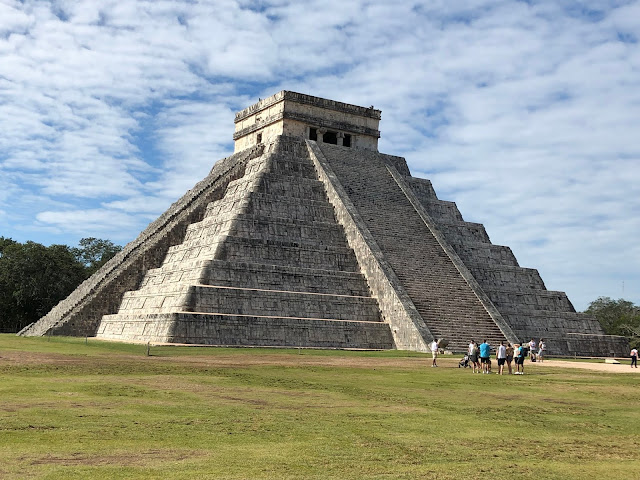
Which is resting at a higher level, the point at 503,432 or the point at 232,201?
the point at 232,201

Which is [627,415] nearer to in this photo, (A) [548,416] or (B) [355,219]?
(A) [548,416]

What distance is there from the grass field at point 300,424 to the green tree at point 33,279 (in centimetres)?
3518

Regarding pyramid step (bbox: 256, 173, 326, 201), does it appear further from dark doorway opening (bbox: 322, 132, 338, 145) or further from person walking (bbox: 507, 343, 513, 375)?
person walking (bbox: 507, 343, 513, 375)

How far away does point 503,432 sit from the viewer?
10.9 metres

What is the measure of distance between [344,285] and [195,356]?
1145 centimetres

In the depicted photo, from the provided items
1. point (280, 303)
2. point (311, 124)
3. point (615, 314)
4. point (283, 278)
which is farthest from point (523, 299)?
point (615, 314)

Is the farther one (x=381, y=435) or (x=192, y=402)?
(x=192, y=402)

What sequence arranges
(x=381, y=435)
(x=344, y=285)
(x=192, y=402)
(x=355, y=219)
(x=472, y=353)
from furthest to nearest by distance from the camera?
(x=355, y=219) < (x=344, y=285) < (x=472, y=353) < (x=192, y=402) < (x=381, y=435)

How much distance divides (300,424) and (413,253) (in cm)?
2678

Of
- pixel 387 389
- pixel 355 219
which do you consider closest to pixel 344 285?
pixel 355 219

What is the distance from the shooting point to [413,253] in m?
37.1

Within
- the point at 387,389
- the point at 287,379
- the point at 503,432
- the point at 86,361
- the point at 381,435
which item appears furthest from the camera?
the point at 86,361

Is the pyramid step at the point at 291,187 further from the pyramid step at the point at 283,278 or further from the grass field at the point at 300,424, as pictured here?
the grass field at the point at 300,424

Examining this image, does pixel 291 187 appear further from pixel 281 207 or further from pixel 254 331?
pixel 254 331
